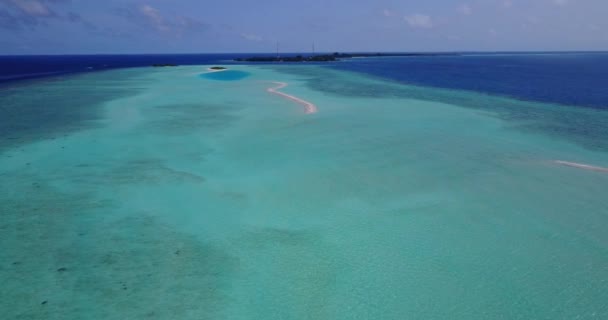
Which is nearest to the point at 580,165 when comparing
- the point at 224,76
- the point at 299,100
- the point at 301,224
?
the point at 301,224

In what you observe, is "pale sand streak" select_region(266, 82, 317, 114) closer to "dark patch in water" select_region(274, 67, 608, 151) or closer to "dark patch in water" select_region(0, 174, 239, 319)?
"dark patch in water" select_region(274, 67, 608, 151)

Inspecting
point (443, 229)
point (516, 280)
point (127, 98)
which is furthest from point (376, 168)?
point (127, 98)

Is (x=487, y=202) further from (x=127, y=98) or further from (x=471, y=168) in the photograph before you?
(x=127, y=98)

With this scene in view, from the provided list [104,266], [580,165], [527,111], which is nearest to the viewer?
[104,266]

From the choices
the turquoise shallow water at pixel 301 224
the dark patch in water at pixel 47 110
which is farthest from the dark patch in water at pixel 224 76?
the turquoise shallow water at pixel 301 224

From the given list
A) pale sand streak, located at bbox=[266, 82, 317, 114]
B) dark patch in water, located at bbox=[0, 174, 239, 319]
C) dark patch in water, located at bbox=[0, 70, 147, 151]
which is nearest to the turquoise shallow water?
dark patch in water, located at bbox=[0, 174, 239, 319]

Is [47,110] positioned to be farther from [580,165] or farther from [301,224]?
[580,165]

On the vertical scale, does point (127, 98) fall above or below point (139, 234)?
above

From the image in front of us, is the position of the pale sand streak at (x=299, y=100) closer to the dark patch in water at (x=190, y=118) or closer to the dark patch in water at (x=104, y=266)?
the dark patch in water at (x=190, y=118)
